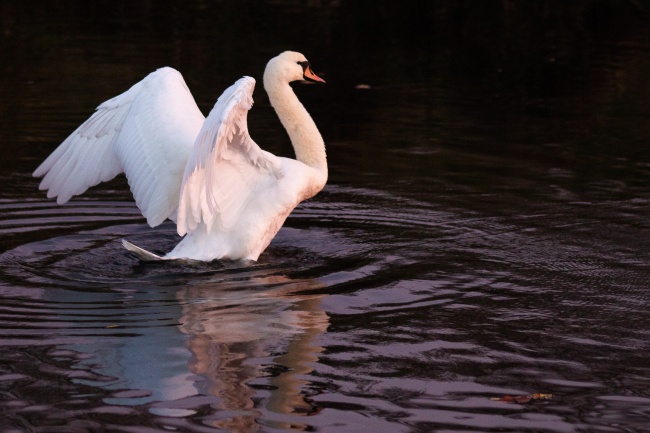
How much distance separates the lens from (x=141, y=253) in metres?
7.81

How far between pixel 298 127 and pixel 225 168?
2.78 ft

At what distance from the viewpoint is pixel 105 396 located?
18.2ft

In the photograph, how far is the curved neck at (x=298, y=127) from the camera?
8516 millimetres

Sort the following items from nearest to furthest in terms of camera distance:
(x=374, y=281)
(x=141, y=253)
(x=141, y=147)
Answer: (x=374, y=281) < (x=141, y=253) < (x=141, y=147)

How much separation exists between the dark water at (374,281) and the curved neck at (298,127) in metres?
0.62

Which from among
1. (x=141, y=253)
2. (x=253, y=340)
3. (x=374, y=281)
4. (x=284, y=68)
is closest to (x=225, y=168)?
(x=141, y=253)

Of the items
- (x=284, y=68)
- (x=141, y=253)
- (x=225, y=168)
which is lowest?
(x=141, y=253)

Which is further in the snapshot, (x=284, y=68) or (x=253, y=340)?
(x=284, y=68)

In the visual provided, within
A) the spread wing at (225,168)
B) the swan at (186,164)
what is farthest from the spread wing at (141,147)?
the spread wing at (225,168)

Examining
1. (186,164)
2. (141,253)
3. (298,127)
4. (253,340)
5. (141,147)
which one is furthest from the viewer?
(298,127)

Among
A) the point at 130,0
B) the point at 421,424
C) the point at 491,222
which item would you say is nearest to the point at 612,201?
the point at 491,222

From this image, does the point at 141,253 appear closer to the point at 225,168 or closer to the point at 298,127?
the point at 225,168

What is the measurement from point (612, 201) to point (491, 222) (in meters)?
1.14

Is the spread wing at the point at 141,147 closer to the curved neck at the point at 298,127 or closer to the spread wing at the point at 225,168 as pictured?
the spread wing at the point at 225,168
